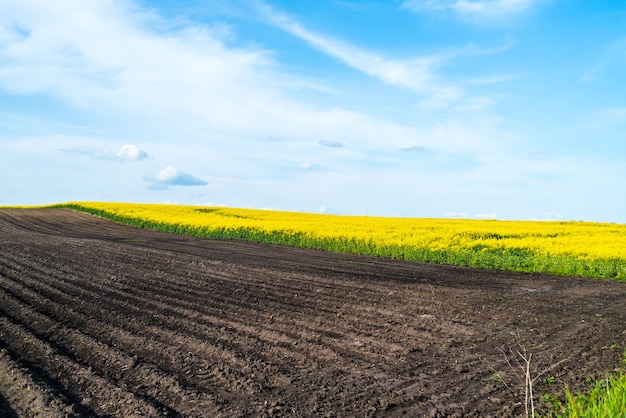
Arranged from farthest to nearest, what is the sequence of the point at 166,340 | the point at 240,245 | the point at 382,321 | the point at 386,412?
the point at 240,245
the point at 382,321
the point at 166,340
the point at 386,412

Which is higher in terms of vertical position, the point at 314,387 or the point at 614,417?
the point at 614,417

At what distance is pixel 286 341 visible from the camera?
8.66m

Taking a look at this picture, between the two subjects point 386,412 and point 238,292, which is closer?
point 386,412

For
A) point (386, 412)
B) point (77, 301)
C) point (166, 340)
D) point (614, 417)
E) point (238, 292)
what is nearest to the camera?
point (614, 417)

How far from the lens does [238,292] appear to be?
42.4 ft

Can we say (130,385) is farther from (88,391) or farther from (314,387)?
(314,387)

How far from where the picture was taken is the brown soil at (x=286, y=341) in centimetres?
644

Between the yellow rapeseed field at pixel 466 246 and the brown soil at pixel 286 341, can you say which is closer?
the brown soil at pixel 286 341

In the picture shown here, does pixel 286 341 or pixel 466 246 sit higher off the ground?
pixel 466 246

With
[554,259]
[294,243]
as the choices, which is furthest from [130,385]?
[294,243]

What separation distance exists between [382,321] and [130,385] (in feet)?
16.4

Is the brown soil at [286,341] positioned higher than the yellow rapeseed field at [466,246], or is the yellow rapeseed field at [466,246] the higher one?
the yellow rapeseed field at [466,246]

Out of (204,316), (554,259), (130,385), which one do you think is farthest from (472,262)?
(130,385)

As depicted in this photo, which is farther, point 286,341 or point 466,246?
point 466,246
